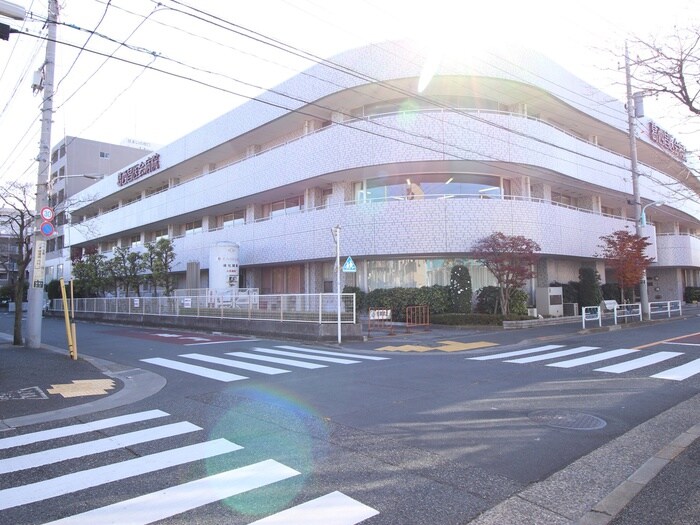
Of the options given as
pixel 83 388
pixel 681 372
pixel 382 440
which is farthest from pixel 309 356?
pixel 681 372

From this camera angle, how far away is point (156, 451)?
5.12m

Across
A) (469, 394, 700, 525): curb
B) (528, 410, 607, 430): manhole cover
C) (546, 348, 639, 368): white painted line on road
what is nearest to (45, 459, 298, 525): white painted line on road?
(469, 394, 700, 525): curb

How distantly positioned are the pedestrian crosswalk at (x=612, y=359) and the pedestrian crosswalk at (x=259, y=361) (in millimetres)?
3600

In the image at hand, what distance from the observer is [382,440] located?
5.45 m

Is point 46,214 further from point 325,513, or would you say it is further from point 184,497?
point 325,513

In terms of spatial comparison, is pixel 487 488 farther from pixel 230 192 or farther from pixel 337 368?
pixel 230 192

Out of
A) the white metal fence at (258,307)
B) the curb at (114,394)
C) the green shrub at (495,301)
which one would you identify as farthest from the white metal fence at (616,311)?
the curb at (114,394)

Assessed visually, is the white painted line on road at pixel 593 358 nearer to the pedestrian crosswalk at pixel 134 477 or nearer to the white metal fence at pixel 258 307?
the white metal fence at pixel 258 307

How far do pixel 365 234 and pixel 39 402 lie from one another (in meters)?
16.3

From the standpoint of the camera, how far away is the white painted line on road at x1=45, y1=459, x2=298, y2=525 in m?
3.59

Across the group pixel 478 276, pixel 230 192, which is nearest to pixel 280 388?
pixel 478 276

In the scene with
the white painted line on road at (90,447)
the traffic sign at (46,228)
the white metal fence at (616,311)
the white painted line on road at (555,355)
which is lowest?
the white painted line on road at (555,355)

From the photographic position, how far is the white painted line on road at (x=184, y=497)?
359 centimetres

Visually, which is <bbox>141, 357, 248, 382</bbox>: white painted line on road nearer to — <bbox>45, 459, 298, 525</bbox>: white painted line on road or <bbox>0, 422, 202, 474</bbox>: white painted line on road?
<bbox>0, 422, 202, 474</bbox>: white painted line on road
